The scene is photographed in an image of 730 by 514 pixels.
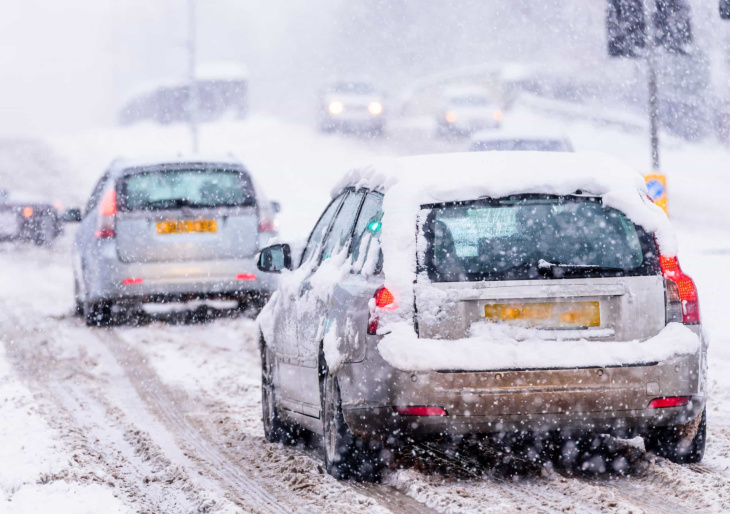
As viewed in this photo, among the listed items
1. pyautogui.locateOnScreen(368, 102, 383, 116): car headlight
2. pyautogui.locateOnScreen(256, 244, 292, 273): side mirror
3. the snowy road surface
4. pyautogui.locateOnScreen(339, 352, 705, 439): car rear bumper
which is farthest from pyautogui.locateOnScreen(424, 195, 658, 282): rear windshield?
pyautogui.locateOnScreen(368, 102, 383, 116): car headlight

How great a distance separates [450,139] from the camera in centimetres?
3891

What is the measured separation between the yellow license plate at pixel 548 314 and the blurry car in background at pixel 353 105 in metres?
34.1

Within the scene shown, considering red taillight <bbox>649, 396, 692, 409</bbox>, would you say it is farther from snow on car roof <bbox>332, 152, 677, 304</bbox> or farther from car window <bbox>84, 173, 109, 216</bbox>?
car window <bbox>84, 173, 109, 216</bbox>

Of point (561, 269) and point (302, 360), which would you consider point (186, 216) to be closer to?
point (302, 360)

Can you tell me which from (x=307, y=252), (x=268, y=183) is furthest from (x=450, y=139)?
(x=307, y=252)

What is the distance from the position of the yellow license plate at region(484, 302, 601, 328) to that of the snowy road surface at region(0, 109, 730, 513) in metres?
0.72

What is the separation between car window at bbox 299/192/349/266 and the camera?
714cm

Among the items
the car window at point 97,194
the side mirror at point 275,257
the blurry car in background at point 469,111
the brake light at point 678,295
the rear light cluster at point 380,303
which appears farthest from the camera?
the blurry car in background at point 469,111

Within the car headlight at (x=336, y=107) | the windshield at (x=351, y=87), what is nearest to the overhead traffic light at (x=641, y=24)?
the car headlight at (x=336, y=107)

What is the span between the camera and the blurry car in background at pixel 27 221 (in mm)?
24438

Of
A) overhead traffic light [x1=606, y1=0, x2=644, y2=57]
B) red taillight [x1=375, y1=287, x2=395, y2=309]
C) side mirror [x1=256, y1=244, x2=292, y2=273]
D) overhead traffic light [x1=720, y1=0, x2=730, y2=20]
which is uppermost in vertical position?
overhead traffic light [x1=606, y1=0, x2=644, y2=57]

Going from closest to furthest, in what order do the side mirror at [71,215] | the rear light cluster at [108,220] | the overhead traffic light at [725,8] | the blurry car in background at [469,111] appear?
the overhead traffic light at [725,8] → the rear light cluster at [108,220] → the side mirror at [71,215] → the blurry car in background at [469,111]

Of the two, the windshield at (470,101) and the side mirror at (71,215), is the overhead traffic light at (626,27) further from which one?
the windshield at (470,101)

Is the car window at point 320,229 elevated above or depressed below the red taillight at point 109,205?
below
